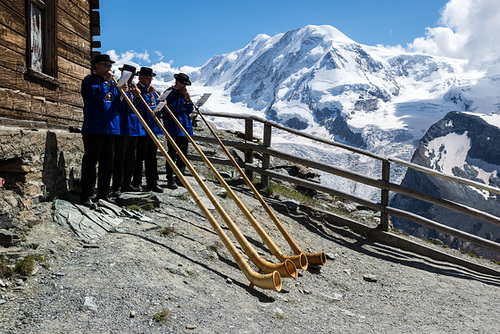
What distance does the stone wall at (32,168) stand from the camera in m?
4.50


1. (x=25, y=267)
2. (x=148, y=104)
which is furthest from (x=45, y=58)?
(x=25, y=267)

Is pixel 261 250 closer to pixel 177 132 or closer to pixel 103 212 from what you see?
pixel 103 212

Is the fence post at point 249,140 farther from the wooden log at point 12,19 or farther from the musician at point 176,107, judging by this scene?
the wooden log at point 12,19

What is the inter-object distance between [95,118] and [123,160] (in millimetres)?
1032

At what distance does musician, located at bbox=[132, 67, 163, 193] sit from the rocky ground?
0.74 meters

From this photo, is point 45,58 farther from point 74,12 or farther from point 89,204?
point 89,204

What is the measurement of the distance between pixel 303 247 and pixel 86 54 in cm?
501

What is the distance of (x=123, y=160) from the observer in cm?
625

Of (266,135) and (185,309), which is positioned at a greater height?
(266,135)

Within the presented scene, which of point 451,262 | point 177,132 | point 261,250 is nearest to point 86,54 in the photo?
point 177,132

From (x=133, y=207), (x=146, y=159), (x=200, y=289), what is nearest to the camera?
(x=200, y=289)

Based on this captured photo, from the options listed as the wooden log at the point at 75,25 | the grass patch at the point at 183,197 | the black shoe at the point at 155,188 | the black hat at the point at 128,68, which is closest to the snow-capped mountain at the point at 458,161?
the grass patch at the point at 183,197

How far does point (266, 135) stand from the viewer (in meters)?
8.62

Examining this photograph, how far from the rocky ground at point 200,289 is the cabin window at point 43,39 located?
6.94 ft
